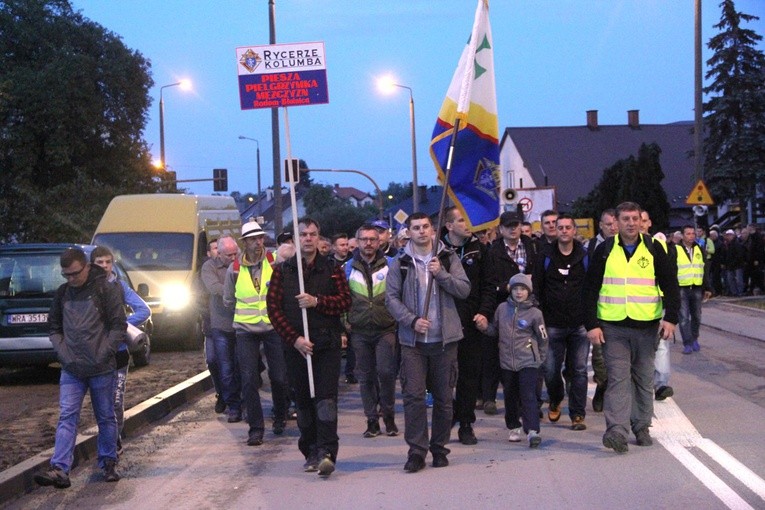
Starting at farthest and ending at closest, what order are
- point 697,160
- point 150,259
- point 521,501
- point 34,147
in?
point 34,147
point 697,160
point 150,259
point 521,501

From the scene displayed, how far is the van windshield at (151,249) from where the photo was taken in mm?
19234

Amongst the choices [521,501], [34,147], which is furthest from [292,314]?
[34,147]


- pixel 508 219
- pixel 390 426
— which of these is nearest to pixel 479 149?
pixel 508 219

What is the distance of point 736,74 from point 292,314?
1515 inches

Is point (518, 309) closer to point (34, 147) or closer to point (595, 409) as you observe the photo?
point (595, 409)

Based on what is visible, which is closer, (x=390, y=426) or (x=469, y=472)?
(x=469, y=472)

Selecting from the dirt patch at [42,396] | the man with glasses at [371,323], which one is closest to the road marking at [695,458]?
the man with glasses at [371,323]

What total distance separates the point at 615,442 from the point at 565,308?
1.54 metres

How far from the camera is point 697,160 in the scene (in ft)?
91.4

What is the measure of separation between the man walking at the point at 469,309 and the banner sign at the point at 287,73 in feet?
4.96

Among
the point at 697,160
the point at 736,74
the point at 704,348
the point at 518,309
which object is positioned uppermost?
the point at 736,74

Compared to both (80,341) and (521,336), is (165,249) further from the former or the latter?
(80,341)

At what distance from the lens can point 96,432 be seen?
971 cm

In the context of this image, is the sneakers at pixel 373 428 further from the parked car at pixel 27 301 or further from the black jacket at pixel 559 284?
the parked car at pixel 27 301
